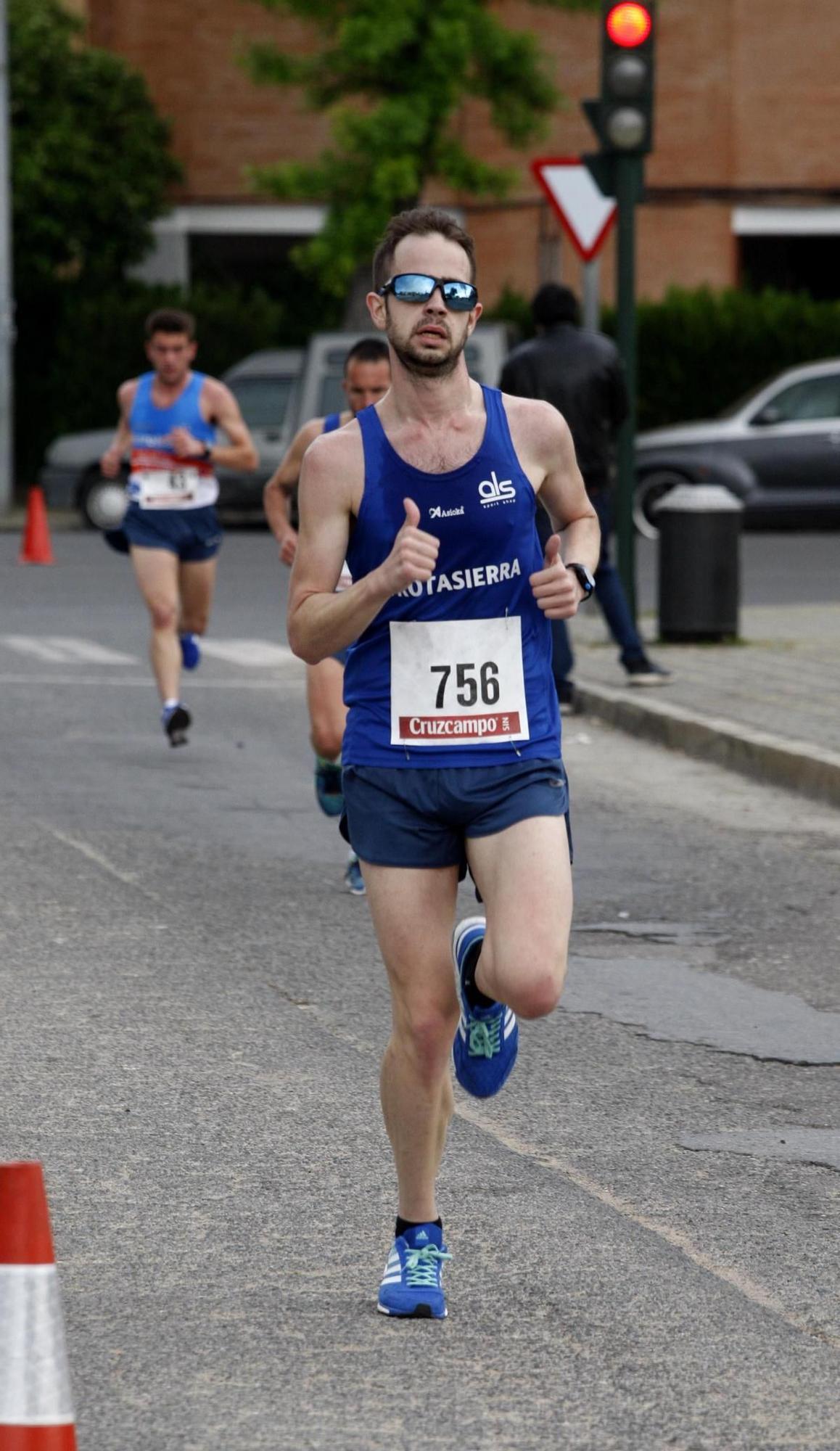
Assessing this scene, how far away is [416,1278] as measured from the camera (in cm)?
445

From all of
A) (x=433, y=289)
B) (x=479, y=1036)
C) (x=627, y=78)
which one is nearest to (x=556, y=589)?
(x=433, y=289)

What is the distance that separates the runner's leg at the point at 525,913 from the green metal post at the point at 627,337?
1025 centimetres

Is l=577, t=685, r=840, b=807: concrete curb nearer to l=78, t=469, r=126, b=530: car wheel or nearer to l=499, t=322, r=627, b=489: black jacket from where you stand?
l=499, t=322, r=627, b=489: black jacket

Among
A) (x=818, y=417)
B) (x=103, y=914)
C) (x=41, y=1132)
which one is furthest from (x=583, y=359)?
(x=818, y=417)

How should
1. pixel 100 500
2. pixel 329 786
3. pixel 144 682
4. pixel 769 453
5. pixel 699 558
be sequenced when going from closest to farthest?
pixel 329 786 → pixel 144 682 → pixel 699 558 → pixel 769 453 → pixel 100 500

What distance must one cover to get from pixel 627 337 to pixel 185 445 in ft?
14.0

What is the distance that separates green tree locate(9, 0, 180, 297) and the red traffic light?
21241 millimetres

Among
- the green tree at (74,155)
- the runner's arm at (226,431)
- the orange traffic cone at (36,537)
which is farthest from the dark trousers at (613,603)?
the green tree at (74,155)

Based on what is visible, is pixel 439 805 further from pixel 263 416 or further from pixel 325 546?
pixel 263 416

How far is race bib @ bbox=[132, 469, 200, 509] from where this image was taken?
11.6 meters

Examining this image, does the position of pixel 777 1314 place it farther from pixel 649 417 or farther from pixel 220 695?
pixel 649 417

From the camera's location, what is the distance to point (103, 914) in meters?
7.99

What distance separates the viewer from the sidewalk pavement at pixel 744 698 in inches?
437

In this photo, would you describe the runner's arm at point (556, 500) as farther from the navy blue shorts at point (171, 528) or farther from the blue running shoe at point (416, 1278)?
the navy blue shorts at point (171, 528)
